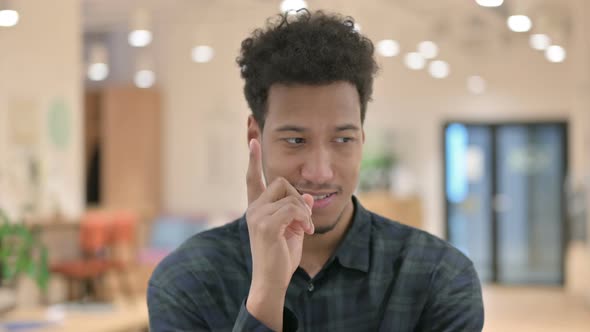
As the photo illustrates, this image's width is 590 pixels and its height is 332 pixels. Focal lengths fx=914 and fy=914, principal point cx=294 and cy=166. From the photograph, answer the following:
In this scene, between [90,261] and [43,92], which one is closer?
[90,261]

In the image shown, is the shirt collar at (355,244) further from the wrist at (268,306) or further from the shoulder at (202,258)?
the wrist at (268,306)

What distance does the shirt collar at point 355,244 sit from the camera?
5.36 feet

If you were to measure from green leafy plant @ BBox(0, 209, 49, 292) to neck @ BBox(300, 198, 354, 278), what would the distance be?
14.0ft

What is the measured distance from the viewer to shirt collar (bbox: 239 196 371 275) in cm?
163

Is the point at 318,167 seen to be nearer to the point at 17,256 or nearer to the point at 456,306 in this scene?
the point at 456,306

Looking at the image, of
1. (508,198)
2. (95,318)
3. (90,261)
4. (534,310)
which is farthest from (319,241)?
(508,198)

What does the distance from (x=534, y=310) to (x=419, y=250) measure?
29.4ft

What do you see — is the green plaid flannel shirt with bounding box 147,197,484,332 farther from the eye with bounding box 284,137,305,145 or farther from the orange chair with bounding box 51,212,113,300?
the orange chair with bounding box 51,212,113,300

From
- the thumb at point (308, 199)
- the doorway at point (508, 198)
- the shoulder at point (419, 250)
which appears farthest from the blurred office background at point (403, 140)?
the thumb at point (308, 199)

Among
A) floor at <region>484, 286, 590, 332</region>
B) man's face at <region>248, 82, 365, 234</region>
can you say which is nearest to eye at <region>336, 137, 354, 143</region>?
man's face at <region>248, 82, 365, 234</region>

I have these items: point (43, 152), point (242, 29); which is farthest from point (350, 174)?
point (242, 29)

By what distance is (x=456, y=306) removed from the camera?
1.59 m

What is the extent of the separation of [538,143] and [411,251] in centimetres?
1163

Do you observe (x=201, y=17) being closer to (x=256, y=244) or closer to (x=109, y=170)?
(x=109, y=170)
